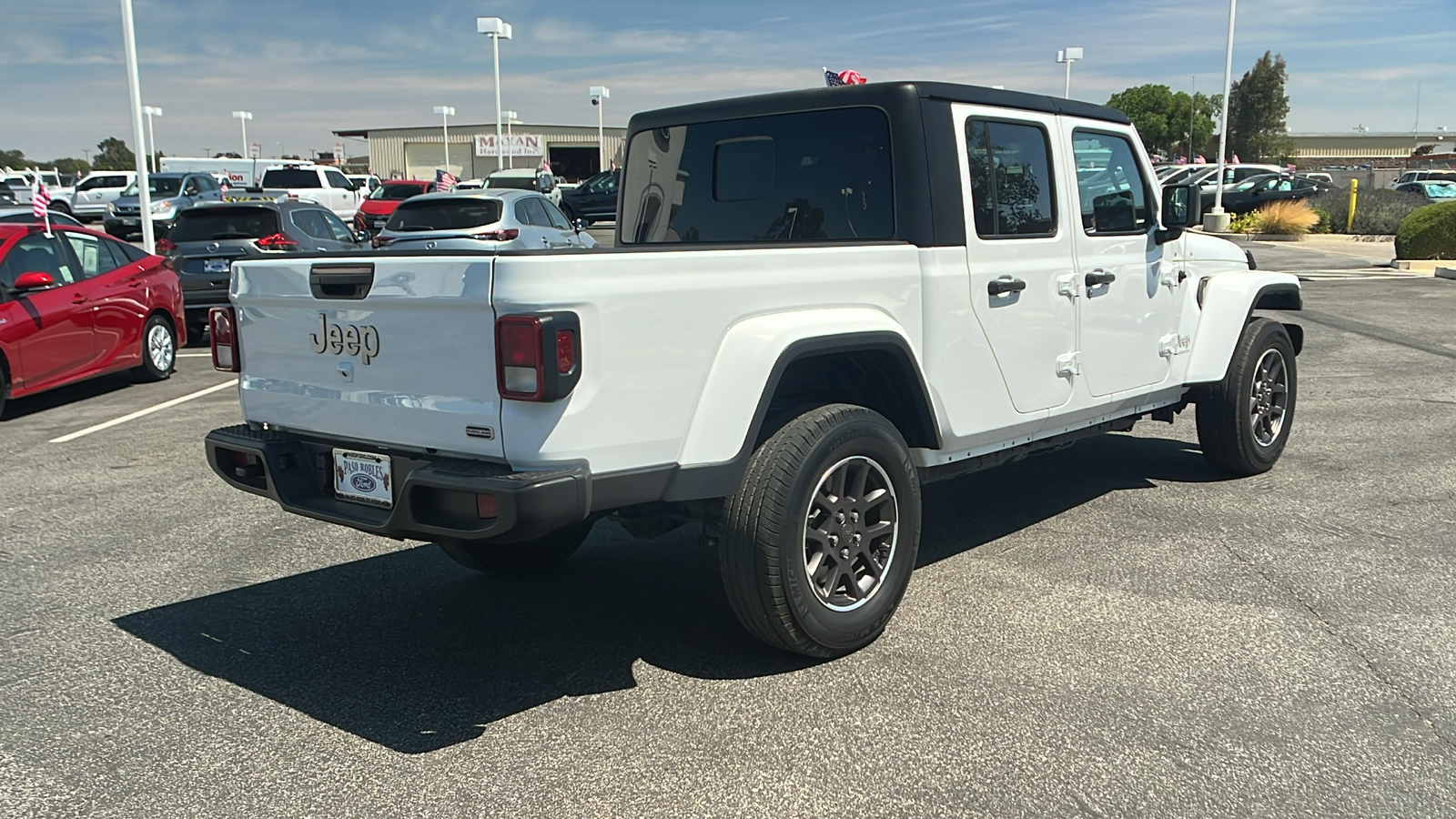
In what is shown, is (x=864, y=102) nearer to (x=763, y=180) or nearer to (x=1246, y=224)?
(x=763, y=180)

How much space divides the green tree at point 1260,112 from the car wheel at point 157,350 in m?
75.9

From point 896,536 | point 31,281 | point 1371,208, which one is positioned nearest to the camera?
point 896,536

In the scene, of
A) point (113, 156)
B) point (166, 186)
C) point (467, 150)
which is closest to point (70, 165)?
point (113, 156)

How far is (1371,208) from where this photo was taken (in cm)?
3084

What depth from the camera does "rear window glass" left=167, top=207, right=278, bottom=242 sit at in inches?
515

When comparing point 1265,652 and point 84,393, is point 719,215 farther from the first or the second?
point 84,393

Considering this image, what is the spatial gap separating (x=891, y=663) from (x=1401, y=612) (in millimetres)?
2143

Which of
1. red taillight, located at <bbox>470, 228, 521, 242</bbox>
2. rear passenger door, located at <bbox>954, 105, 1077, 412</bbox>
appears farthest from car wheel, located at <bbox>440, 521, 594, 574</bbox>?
red taillight, located at <bbox>470, 228, 521, 242</bbox>

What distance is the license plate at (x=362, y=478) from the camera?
3748 mm

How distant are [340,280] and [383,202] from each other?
2997cm

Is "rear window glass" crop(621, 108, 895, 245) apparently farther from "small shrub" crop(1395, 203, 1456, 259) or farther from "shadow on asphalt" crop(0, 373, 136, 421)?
"small shrub" crop(1395, 203, 1456, 259)

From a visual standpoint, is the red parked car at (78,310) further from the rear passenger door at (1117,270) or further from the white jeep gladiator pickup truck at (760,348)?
the rear passenger door at (1117,270)

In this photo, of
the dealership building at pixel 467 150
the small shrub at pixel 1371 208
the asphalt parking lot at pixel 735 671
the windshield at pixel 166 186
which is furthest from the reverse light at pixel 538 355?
the dealership building at pixel 467 150

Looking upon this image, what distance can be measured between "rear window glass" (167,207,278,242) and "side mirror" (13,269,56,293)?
380cm
